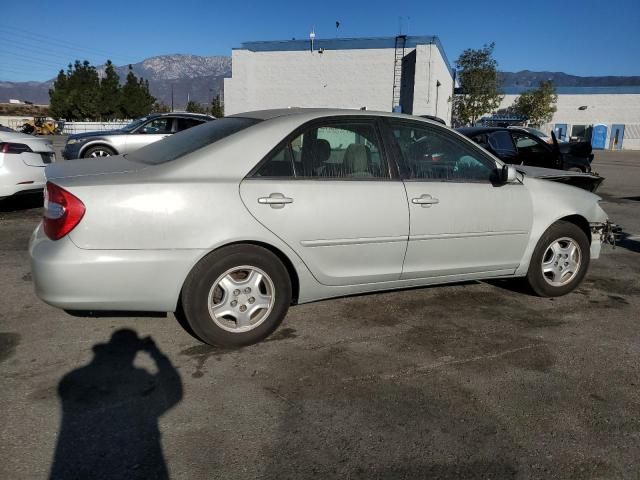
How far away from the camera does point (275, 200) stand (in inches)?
134

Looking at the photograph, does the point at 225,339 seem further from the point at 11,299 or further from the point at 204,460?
the point at 11,299

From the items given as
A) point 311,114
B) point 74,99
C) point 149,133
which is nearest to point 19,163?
point 149,133

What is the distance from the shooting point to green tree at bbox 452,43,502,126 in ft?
119

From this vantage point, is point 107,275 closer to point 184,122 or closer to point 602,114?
point 184,122

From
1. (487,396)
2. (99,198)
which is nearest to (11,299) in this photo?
(99,198)

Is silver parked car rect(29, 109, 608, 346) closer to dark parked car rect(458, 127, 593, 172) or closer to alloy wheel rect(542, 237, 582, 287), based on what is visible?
alloy wheel rect(542, 237, 582, 287)

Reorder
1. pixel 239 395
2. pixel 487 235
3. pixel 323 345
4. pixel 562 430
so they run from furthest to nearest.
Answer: pixel 487 235 < pixel 323 345 < pixel 239 395 < pixel 562 430

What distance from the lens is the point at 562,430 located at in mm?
2672

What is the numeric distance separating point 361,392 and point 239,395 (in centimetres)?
70

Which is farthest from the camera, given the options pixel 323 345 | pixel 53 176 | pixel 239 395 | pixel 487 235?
pixel 487 235

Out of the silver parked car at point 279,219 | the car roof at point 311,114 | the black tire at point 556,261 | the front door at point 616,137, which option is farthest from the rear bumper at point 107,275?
the front door at point 616,137

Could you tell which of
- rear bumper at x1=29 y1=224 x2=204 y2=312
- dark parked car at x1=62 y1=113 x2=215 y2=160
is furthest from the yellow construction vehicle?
rear bumper at x1=29 y1=224 x2=204 y2=312

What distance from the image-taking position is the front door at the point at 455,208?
393 centimetres

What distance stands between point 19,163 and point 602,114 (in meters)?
50.4
